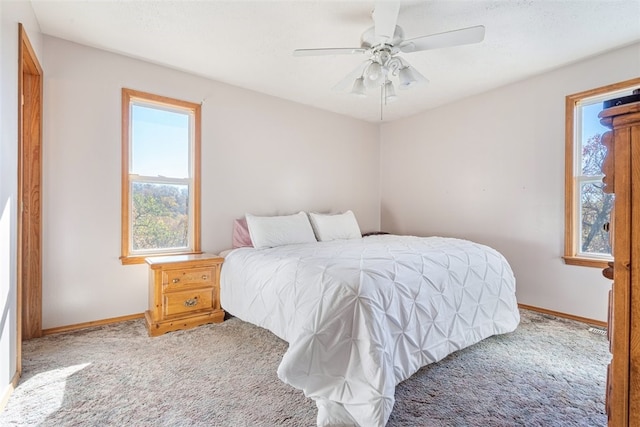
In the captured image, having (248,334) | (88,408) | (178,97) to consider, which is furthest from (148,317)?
(178,97)

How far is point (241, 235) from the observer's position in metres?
3.28

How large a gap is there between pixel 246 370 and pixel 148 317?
126 cm

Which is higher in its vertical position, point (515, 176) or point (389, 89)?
point (389, 89)

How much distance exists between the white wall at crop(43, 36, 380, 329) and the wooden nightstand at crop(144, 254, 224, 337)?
1.52ft

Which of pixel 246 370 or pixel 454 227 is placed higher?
pixel 454 227

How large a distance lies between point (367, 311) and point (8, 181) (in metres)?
2.06

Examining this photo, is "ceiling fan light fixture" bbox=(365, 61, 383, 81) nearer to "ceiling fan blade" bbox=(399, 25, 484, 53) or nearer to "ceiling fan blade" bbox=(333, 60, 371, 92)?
"ceiling fan blade" bbox=(333, 60, 371, 92)

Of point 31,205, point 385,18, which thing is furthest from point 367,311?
point 31,205

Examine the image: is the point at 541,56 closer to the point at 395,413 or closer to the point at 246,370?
the point at 395,413

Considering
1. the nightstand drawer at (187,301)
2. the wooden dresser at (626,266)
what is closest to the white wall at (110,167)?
the nightstand drawer at (187,301)

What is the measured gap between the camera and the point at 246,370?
6.45 feet

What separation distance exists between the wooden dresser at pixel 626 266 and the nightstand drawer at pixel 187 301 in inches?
106

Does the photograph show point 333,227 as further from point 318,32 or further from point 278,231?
point 318,32

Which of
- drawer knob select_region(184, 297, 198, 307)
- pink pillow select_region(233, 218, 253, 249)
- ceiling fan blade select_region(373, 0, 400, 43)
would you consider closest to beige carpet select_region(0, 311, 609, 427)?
drawer knob select_region(184, 297, 198, 307)
